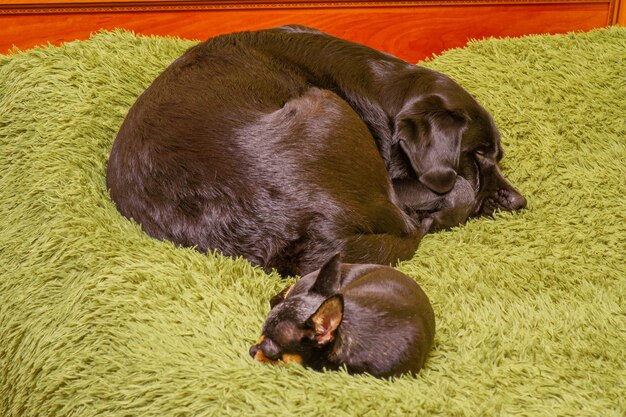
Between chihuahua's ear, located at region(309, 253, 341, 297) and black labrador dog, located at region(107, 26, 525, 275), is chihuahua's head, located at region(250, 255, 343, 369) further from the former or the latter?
black labrador dog, located at region(107, 26, 525, 275)

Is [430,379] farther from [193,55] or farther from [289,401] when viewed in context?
[193,55]

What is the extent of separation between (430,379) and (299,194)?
577 mm

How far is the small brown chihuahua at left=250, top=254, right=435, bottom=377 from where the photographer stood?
144cm

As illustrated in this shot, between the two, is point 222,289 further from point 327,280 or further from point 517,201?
point 517,201

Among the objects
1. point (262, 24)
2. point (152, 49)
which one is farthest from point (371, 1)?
point (152, 49)

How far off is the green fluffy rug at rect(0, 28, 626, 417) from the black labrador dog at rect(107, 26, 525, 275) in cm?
9

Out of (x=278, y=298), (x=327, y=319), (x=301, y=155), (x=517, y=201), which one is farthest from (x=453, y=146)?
(x=327, y=319)

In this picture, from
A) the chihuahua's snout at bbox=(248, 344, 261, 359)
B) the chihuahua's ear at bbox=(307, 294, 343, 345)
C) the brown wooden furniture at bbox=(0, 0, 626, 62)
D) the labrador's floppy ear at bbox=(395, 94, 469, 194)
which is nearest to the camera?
the chihuahua's ear at bbox=(307, 294, 343, 345)

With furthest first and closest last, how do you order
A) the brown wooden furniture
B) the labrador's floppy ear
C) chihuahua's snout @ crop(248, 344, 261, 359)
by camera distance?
the brown wooden furniture < the labrador's floppy ear < chihuahua's snout @ crop(248, 344, 261, 359)

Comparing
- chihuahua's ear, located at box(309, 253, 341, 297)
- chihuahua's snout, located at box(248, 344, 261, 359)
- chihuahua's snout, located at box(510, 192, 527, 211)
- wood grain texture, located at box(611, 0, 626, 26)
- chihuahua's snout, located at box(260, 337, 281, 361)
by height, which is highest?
chihuahua's ear, located at box(309, 253, 341, 297)

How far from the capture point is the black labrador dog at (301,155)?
1.84 meters

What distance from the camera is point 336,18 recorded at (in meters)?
3.49

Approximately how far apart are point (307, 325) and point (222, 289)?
362 millimetres

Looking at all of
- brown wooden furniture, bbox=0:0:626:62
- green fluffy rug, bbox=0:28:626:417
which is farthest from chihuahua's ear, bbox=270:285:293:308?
brown wooden furniture, bbox=0:0:626:62
